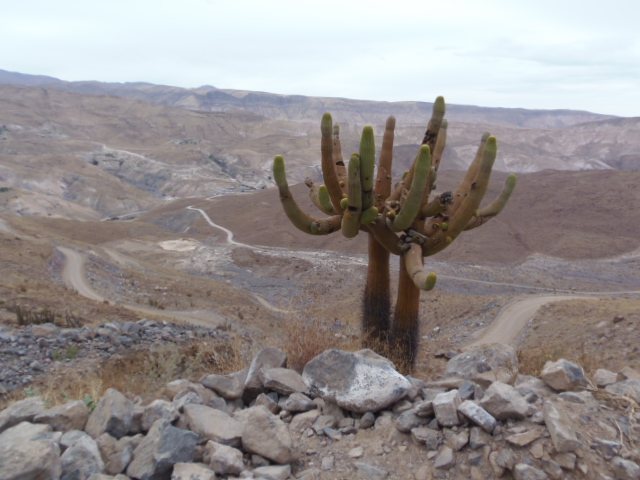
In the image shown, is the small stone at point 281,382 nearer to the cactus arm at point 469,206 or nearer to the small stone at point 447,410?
the small stone at point 447,410

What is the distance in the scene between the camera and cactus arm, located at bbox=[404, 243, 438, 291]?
5.89m

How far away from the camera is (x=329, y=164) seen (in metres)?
7.66

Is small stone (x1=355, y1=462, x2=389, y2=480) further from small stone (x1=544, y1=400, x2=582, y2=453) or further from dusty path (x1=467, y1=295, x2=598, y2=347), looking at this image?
dusty path (x1=467, y1=295, x2=598, y2=347)

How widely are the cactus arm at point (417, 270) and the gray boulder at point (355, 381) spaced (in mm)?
1412

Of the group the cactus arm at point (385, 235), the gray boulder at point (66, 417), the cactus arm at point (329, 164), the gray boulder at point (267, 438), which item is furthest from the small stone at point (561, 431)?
the cactus arm at point (329, 164)

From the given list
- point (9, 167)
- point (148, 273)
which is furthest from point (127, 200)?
point (148, 273)

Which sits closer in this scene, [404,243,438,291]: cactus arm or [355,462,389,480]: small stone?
[355,462,389,480]: small stone

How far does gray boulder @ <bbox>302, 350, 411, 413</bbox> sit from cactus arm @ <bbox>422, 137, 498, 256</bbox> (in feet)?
9.48

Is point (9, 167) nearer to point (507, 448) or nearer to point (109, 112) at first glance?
point (109, 112)

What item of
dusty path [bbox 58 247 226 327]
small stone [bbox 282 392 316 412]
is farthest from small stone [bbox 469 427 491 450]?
dusty path [bbox 58 247 226 327]

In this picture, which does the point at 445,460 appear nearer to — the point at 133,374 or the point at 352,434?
the point at 352,434

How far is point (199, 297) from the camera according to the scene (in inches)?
866

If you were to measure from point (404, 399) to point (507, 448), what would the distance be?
1.11m

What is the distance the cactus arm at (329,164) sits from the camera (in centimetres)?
752
